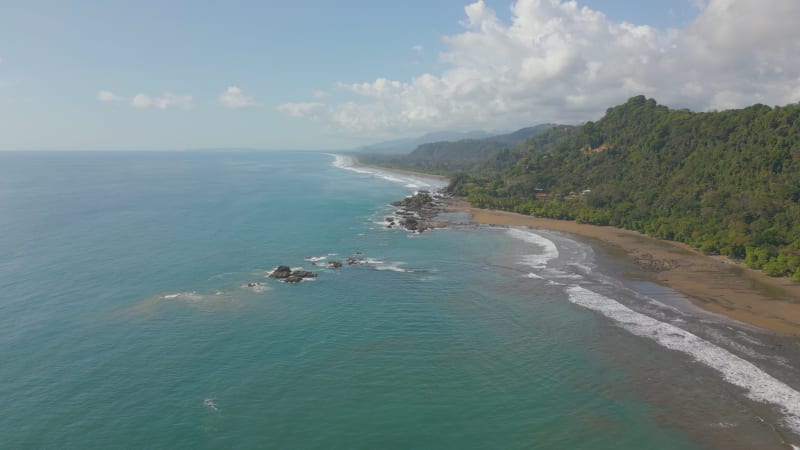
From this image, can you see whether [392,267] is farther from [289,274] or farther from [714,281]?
[714,281]

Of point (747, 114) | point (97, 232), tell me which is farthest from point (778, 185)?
point (97, 232)

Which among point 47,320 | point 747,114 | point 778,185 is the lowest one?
point 47,320

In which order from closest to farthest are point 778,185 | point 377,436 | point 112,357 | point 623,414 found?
point 377,436 → point 623,414 → point 112,357 → point 778,185

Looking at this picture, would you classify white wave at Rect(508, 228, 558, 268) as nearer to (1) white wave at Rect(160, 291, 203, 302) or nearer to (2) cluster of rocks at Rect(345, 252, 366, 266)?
(2) cluster of rocks at Rect(345, 252, 366, 266)

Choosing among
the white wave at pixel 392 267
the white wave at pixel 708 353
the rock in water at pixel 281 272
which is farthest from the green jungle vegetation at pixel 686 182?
the rock in water at pixel 281 272

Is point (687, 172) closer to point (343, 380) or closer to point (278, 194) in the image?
point (343, 380)

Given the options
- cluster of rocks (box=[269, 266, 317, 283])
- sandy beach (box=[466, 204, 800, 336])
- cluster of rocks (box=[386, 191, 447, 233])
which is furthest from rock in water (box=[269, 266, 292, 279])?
sandy beach (box=[466, 204, 800, 336])
